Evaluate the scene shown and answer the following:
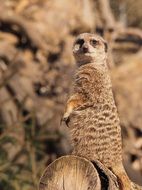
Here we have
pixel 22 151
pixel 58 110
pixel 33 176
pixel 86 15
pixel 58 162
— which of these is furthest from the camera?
pixel 86 15

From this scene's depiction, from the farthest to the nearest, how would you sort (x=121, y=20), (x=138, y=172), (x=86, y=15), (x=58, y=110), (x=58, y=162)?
1. (x=121, y=20)
2. (x=86, y=15)
3. (x=58, y=110)
4. (x=138, y=172)
5. (x=58, y=162)

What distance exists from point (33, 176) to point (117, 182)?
150 inches

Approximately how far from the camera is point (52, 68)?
11.0 metres

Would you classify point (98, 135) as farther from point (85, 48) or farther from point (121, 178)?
point (85, 48)

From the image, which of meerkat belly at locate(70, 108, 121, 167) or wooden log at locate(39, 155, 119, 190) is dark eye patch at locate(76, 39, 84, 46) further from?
wooden log at locate(39, 155, 119, 190)

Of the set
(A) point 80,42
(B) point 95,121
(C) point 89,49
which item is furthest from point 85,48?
(B) point 95,121

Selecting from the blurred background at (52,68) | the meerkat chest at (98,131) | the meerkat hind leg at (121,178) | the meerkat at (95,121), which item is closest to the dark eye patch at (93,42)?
the meerkat at (95,121)

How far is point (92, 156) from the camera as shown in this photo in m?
2.91

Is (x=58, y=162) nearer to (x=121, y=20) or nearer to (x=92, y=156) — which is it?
(x=92, y=156)

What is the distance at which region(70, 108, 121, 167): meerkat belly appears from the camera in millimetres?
2871

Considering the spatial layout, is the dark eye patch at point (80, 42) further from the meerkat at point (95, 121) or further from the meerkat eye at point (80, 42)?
the meerkat at point (95, 121)

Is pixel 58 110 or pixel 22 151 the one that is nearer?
pixel 22 151

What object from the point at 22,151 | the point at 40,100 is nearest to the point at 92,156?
the point at 22,151

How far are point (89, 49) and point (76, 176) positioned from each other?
0.70 m
